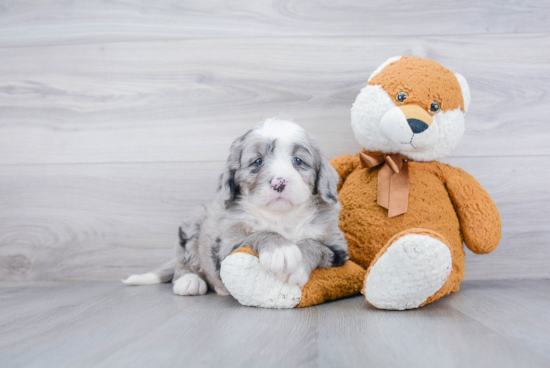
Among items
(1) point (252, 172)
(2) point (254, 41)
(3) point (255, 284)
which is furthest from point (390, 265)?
(2) point (254, 41)

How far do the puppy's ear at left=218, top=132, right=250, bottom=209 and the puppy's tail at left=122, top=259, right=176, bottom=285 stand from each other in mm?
→ 518

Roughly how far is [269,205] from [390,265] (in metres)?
0.40

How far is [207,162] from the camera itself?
188cm

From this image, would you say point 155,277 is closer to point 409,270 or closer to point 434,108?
point 409,270

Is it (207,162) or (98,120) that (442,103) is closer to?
(207,162)

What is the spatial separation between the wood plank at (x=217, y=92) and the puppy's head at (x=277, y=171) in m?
0.46

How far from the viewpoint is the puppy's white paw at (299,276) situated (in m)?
1.21

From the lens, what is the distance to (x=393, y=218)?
1411 millimetres

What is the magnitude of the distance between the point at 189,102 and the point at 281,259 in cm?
102

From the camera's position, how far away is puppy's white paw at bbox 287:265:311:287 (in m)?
1.21

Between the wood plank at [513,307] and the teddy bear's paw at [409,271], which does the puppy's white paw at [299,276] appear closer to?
the teddy bear's paw at [409,271]

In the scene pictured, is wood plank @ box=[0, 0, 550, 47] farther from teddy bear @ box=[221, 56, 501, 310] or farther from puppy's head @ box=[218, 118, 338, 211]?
puppy's head @ box=[218, 118, 338, 211]


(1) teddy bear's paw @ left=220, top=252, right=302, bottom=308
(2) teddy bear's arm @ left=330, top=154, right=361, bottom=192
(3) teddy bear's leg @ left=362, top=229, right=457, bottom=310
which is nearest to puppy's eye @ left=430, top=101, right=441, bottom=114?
(2) teddy bear's arm @ left=330, top=154, right=361, bottom=192

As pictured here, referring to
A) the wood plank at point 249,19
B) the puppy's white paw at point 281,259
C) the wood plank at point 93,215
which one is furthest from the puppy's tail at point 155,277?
the wood plank at point 249,19
